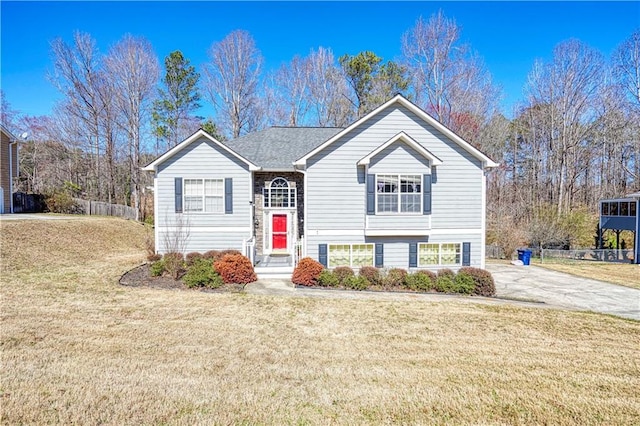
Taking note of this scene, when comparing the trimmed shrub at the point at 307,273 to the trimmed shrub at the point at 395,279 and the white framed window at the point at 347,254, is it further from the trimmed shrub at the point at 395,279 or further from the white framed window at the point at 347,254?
the trimmed shrub at the point at 395,279

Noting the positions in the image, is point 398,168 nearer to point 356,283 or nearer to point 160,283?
point 356,283

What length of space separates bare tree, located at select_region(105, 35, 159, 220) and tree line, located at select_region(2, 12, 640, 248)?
0.29 ft

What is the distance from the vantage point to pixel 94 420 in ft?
12.6

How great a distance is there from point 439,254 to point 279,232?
7.14 meters

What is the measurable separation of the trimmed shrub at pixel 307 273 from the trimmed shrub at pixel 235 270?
1.61 meters

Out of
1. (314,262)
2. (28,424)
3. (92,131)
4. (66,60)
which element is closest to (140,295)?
(314,262)

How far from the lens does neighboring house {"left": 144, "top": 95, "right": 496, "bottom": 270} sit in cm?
1316

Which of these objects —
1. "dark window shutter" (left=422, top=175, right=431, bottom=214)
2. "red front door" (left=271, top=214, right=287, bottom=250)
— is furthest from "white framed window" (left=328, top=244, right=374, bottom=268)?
"red front door" (left=271, top=214, right=287, bottom=250)

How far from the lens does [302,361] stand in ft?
18.6

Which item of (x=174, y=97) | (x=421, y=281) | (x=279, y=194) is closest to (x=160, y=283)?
(x=279, y=194)

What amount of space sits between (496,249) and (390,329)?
16526 mm

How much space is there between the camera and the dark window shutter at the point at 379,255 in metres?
13.4

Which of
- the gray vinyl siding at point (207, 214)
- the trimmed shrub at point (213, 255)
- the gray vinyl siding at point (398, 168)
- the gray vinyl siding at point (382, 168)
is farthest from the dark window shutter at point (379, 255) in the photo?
the trimmed shrub at point (213, 255)

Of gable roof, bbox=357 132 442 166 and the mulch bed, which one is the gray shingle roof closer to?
gable roof, bbox=357 132 442 166
